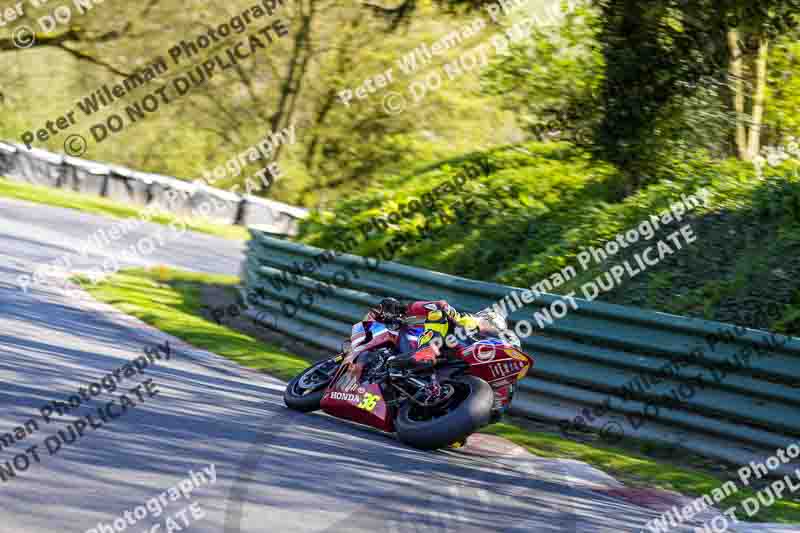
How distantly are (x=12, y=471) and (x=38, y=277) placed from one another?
10543 millimetres

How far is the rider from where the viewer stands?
8.80 metres

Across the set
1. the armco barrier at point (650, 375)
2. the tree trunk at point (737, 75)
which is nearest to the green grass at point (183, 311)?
the armco barrier at point (650, 375)

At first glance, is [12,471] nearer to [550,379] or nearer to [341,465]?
[341,465]

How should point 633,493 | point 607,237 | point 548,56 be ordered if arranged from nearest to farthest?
point 633,493 < point 607,237 < point 548,56

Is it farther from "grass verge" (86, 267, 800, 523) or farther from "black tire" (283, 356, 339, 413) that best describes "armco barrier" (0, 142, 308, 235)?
"black tire" (283, 356, 339, 413)

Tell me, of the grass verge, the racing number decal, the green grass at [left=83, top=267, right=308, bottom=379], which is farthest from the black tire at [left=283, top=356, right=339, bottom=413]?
the green grass at [left=83, top=267, right=308, bottom=379]

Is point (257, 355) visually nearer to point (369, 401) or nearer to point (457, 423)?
point (369, 401)

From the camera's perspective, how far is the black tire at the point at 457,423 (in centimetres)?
819

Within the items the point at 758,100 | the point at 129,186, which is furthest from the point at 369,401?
the point at 129,186

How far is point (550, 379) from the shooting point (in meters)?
11.0

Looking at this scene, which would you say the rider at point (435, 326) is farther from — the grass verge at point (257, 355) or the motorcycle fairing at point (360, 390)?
the grass verge at point (257, 355)

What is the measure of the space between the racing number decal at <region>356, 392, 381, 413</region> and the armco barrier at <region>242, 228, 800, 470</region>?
2379mm

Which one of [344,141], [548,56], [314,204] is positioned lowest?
[314,204]

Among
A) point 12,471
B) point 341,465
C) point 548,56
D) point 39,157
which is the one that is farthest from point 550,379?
point 39,157
